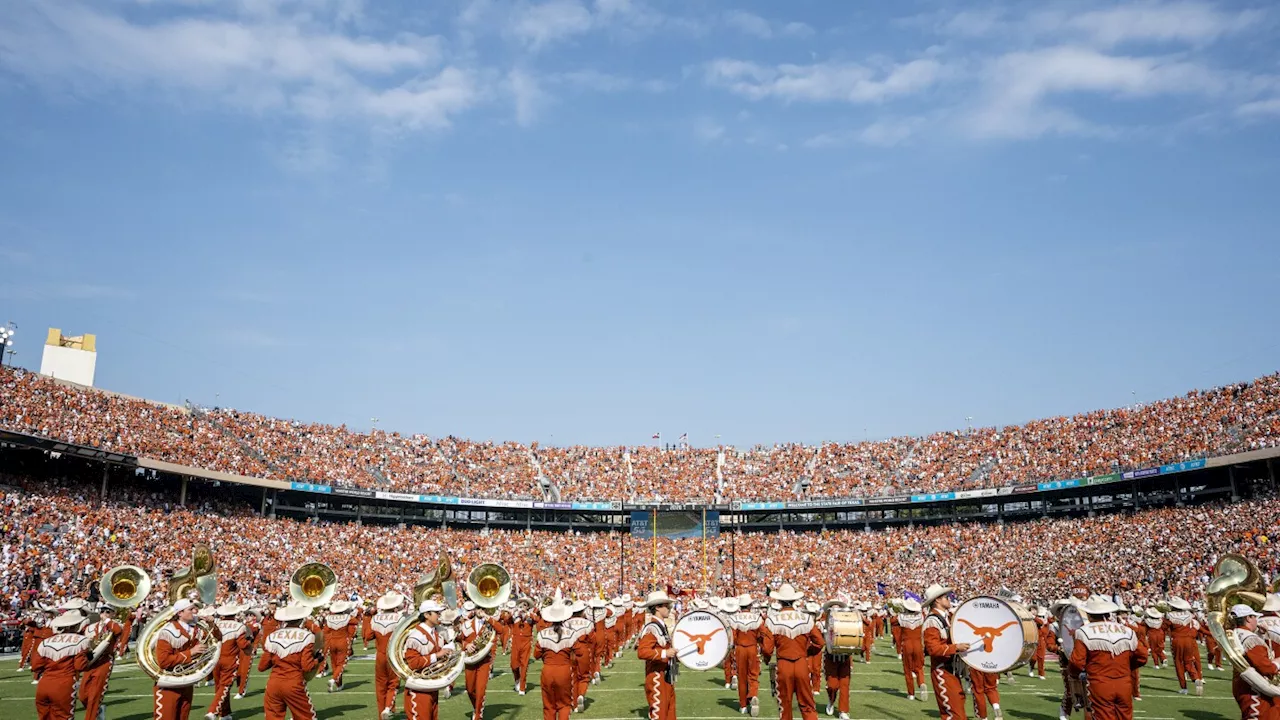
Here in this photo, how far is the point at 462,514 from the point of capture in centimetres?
5453

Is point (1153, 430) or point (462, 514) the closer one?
point (1153, 430)

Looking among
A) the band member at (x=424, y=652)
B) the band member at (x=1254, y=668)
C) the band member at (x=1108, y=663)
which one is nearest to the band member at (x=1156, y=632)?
the band member at (x=1254, y=668)

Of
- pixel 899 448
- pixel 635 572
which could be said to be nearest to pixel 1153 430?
pixel 899 448

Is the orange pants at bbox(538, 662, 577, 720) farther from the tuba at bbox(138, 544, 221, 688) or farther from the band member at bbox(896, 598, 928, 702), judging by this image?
the band member at bbox(896, 598, 928, 702)

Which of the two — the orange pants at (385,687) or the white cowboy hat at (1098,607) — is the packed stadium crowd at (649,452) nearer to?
the orange pants at (385,687)

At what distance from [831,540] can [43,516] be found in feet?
126

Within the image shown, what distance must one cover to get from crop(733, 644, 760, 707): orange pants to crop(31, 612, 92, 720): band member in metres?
9.49

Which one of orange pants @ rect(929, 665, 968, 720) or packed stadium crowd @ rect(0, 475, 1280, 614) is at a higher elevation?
packed stadium crowd @ rect(0, 475, 1280, 614)

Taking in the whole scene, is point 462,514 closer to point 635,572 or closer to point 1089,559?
point 635,572

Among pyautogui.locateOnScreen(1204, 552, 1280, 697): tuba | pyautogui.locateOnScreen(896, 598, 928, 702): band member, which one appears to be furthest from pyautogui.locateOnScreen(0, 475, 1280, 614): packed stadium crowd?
pyautogui.locateOnScreen(896, 598, 928, 702): band member

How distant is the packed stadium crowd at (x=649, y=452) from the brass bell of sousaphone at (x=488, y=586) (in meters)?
28.8

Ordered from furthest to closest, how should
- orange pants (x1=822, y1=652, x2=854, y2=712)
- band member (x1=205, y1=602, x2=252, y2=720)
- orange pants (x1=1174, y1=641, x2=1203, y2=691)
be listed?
1. orange pants (x1=1174, y1=641, x2=1203, y2=691)
2. band member (x1=205, y1=602, x2=252, y2=720)
3. orange pants (x1=822, y1=652, x2=854, y2=712)

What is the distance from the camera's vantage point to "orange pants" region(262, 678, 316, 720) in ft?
35.1

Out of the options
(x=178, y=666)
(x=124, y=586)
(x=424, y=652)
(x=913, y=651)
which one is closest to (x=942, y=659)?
(x=913, y=651)
